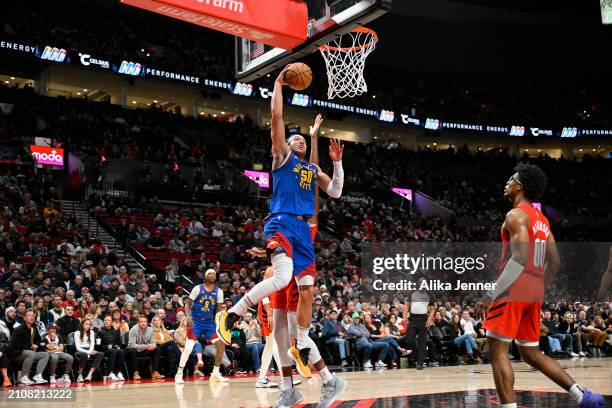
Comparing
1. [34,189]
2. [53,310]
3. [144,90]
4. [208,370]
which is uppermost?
[144,90]

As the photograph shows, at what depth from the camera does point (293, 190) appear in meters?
5.81

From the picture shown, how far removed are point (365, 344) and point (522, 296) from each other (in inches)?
371

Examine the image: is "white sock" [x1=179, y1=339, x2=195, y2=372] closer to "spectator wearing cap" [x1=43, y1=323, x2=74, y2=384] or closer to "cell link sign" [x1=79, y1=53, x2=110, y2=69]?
"spectator wearing cap" [x1=43, y1=323, x2=74, y2=384]

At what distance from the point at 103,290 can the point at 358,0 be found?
902 centimetres

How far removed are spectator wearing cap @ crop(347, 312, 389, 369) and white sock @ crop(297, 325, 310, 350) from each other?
28.3 feet

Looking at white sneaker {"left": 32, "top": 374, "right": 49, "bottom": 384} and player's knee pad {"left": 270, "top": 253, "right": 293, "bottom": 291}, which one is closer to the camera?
player's knee pad {"left": 270, "top": 253, "right": 293, "bottom": 291}

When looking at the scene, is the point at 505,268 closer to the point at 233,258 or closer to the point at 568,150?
the point at 233,258

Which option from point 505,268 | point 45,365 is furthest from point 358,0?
point 45,365

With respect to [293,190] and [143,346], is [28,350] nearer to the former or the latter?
[143,346]

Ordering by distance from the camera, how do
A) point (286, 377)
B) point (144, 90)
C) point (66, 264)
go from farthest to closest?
point (144, 90) < point (66, 264) < point (286, 377)

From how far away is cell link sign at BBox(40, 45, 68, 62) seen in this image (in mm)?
25344

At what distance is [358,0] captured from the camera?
24.8ft

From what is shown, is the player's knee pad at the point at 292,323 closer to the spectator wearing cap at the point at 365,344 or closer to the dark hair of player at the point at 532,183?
the dark hair of player at the point at 532,183

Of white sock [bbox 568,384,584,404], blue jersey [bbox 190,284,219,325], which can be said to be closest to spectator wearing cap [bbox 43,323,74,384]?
blue jersey [bbox 190,284,219,325]
